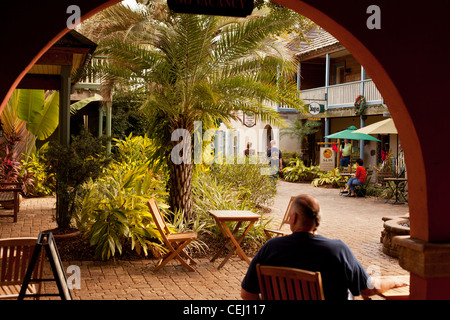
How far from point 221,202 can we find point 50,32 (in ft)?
21.2

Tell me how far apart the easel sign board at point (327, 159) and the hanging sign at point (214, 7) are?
1829cm

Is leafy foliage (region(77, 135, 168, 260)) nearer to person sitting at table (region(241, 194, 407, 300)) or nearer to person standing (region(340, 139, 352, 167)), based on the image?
person sitting at table (region(241, 194, 407, 300))

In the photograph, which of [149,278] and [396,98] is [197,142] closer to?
[149,278]

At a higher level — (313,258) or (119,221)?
(313,258)

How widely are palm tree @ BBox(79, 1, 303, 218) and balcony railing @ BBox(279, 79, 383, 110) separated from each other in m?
12.5

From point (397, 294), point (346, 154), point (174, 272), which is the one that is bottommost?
point (174, 272)

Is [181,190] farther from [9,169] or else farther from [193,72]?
[9,169]

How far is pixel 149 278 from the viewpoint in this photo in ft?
22.8

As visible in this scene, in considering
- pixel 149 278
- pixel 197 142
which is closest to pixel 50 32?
pixel 149 278

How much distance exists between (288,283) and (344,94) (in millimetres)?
21633

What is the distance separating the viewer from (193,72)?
894 cm

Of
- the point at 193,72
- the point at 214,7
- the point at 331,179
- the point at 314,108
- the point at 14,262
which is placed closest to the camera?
the point at 214,7

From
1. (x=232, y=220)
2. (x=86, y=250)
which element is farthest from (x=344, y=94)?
(x=86, y=250)

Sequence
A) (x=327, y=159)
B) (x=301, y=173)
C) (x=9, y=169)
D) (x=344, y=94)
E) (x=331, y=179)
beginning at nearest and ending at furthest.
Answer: (x=9, y=169) < (x=331, y=179) < (x=327, y=159) < (x=301, y=173) < (x=344, y=94)
